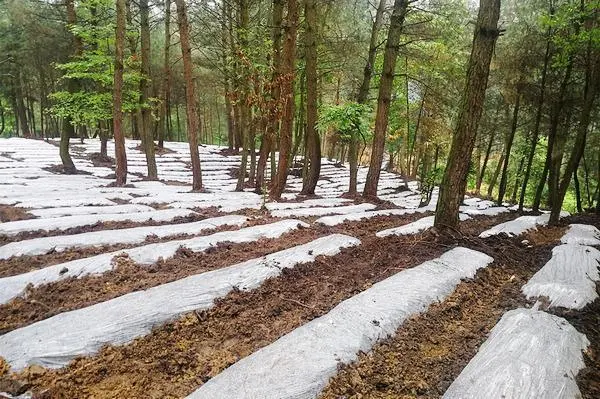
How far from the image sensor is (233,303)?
2.77 metres

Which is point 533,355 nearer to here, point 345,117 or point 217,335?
point 217,335

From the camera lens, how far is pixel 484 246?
13.4ft

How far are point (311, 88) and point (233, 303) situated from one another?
19.8 feet

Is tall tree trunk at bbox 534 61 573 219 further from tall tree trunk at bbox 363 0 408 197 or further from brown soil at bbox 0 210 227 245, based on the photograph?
brown soil at bbox 0 210 227 245

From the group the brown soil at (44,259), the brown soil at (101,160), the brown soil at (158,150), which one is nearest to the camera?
the brown soil at (44,259)

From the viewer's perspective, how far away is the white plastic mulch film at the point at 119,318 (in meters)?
2.07

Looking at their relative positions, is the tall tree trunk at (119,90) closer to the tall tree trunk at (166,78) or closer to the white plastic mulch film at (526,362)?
the tall tree trunk at (166,78)

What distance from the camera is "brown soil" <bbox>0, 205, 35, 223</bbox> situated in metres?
4.73

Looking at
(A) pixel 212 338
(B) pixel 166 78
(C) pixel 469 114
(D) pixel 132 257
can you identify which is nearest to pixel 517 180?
(C) pixel 469 114

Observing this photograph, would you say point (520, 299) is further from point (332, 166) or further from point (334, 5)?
point (332, 166)

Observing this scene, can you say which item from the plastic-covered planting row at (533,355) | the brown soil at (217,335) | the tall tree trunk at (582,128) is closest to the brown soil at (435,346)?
the plastic-covered planting row at (533,355)

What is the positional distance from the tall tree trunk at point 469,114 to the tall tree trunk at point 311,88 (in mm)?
4153

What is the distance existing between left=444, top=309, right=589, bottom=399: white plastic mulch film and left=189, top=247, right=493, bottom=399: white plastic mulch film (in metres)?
0.55

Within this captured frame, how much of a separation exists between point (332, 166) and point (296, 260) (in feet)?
54.0
